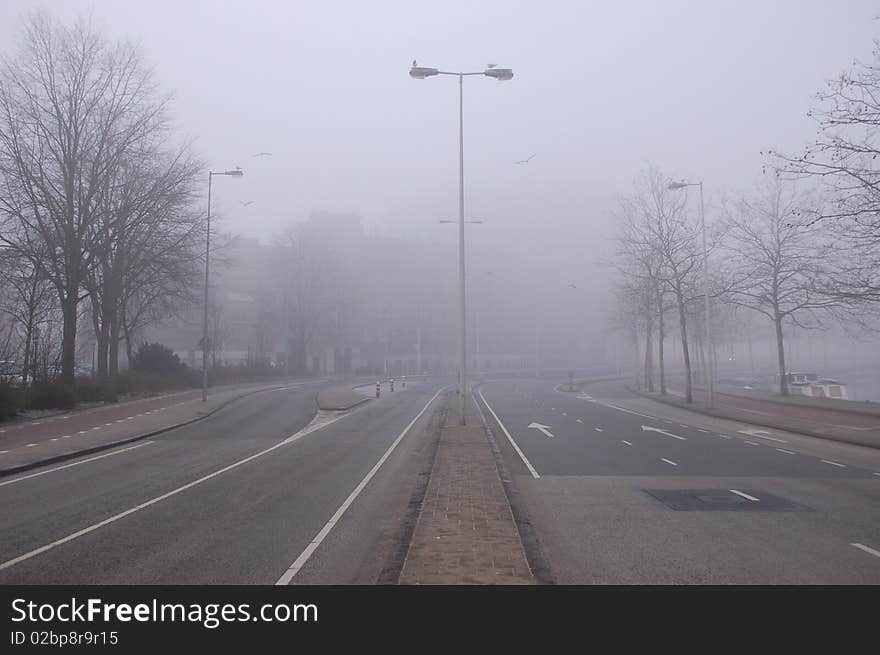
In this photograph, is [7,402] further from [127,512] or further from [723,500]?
[723,500]

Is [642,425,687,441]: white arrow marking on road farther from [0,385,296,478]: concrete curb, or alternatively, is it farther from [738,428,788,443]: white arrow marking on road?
[0,385,296,478]: concrete curb

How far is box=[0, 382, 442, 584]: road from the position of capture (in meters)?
6.12

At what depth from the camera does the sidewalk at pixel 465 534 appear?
559 cm

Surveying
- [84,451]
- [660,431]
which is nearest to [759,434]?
[660,431]

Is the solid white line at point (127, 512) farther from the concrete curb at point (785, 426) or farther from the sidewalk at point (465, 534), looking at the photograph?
the concrete curb at point (785, 426)

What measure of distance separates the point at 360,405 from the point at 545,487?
23.1m

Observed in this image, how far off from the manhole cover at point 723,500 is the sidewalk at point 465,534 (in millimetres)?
2494

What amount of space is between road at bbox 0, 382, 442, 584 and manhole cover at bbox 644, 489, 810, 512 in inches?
154

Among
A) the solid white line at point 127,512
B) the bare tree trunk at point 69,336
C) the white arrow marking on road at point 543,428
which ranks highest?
the bare tree trunk at point 69,336

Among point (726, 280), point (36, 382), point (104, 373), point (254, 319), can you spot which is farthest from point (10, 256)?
point (254, 319)

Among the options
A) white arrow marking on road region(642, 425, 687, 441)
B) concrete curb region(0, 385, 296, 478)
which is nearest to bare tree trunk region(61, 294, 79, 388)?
concrete curb region(0, 385, 296, 478)

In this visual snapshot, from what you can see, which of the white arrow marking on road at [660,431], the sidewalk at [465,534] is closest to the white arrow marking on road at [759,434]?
the white arrow marking on road at [660,431]
